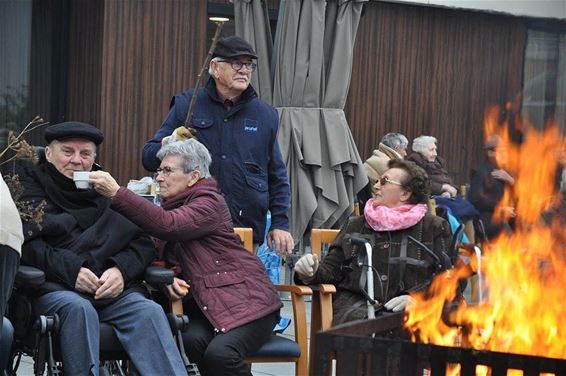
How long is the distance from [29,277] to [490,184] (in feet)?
20.4

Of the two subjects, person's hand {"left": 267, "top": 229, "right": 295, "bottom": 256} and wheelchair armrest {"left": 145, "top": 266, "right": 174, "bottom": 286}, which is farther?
person's hand {"left": 267, "top": 229, "right": 295, "bottom": 256}

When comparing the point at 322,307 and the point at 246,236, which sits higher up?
the point at 246,236

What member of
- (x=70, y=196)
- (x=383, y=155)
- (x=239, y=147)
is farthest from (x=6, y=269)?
(x=383, y=155)

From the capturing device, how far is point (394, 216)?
22.3 ft

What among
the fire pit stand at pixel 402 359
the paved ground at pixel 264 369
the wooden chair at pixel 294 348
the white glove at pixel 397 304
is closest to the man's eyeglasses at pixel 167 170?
the wooden chair at pixel 294 348

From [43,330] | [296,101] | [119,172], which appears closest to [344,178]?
Answer: [296,101]

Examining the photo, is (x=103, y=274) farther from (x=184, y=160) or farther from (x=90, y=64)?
(x=90, y=64)

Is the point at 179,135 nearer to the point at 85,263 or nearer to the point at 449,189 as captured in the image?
the point at 85,263

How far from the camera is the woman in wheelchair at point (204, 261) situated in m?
6.20

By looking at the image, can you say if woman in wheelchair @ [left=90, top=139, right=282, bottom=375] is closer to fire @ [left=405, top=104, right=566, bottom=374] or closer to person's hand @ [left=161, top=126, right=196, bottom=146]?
person's hand @ [left=161, top=126, right=196, bottom=146]

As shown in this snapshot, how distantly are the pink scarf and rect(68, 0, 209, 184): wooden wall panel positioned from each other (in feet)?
20.4

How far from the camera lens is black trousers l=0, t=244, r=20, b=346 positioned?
5086 mm

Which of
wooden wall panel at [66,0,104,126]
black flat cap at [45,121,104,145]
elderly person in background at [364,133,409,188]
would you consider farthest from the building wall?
black flat cap at [45,121,104,145]

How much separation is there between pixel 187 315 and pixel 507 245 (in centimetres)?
170
